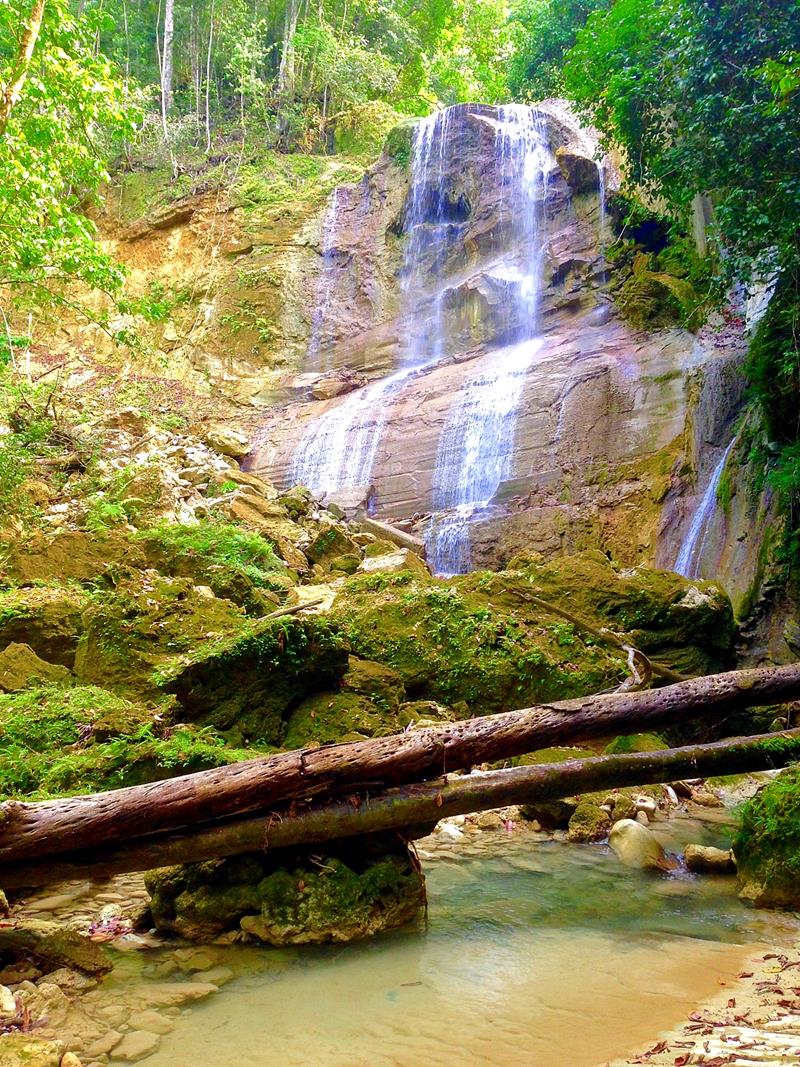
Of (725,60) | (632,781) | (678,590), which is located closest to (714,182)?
(725,60)

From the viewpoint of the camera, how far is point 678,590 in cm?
846

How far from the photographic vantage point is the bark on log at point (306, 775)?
3244 mm

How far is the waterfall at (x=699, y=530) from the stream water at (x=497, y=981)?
7.99 metres

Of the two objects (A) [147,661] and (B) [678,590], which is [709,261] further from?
(A) [147,661]

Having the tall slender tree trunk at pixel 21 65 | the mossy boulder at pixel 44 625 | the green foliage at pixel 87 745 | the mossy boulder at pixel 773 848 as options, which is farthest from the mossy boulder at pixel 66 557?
the mossy boulder at pixel 773 848

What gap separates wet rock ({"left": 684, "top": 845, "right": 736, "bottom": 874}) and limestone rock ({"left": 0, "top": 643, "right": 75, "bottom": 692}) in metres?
5.09

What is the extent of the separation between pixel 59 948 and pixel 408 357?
20427mm

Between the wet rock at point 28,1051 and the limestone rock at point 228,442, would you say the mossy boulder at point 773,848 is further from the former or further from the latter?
the limestone rock at point 228,442

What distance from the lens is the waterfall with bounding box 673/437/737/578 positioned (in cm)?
1193

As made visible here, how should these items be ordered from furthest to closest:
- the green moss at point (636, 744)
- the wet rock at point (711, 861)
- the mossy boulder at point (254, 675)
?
the green moss at point (636, 744), the mossy boulder at point (254, 675), the wet rock at point (711, 861)

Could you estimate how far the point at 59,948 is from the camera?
126 inches

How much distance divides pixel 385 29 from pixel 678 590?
105ft

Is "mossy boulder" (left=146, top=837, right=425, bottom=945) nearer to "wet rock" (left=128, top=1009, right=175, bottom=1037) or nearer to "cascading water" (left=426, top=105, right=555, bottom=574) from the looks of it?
"wet rock" (left=128, top=1009, right=175, bottom=1037)

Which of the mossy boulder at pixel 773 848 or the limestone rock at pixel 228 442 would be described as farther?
the limestone rock at pixel 228 442
